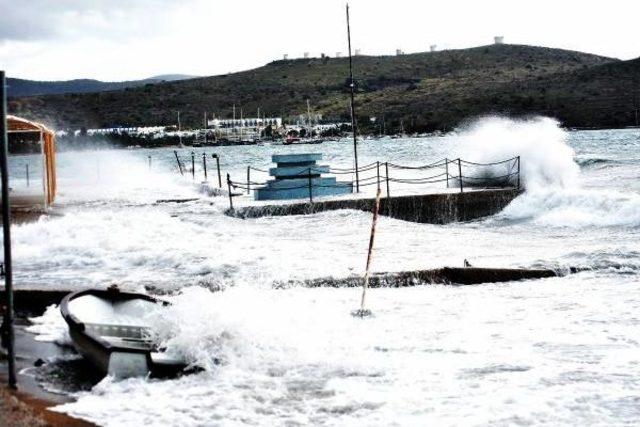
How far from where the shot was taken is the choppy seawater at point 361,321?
631 centimetres

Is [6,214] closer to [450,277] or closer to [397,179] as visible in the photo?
[450,277]

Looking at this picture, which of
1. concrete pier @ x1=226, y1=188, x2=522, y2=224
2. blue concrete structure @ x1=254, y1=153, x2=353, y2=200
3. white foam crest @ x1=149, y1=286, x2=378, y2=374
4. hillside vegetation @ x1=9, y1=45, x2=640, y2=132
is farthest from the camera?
hillside vegetation @ x1=9, y1=45, x2=640, y2=132

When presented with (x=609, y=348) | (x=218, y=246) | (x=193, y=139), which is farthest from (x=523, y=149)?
(x=193, y=139)

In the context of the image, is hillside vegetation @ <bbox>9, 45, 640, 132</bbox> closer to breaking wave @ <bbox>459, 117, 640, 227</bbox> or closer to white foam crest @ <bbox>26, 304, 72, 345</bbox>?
breaking wave @ <bbox>459, 117, 640, 227</bbox>

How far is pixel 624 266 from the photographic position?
12.3 meters

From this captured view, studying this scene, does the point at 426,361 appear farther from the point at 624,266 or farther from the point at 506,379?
the point at 624,266

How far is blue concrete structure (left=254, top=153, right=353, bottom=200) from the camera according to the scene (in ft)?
77.9

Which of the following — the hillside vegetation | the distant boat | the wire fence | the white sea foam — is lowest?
the white sea foam

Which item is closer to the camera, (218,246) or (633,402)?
(633,402)

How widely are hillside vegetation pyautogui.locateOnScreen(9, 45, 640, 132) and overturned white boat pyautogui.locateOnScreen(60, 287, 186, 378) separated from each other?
11366cm

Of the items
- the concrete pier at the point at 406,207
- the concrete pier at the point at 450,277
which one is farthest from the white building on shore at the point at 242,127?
the concrete pier at the point at 450,277

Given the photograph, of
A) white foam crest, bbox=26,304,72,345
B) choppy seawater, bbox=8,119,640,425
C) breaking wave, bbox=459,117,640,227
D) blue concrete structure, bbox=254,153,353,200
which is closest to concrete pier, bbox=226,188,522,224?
choppy seawater, bbox=8,119,640,425

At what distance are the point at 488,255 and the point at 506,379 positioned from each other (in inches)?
312

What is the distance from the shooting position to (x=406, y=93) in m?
156
